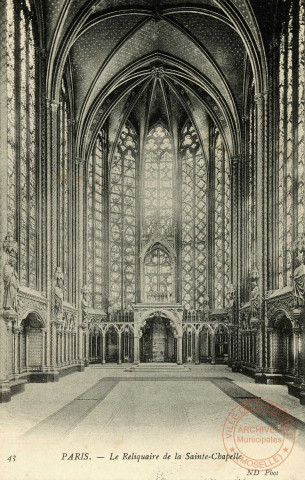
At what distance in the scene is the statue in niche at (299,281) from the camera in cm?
1642

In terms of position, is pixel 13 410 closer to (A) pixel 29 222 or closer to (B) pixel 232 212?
(A) pixel 29 222

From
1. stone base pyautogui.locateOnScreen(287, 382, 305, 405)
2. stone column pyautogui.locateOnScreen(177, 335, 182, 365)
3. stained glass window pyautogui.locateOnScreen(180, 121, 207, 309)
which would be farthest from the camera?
stained glass window pyautogui.locateOnScreen(180, 121, 207, 309)

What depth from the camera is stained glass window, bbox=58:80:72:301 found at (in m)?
27.5

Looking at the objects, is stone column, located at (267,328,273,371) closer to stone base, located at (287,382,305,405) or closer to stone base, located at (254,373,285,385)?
stone base, located at (254,373,285,385)

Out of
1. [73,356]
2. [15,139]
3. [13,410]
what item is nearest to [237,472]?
[13,410]

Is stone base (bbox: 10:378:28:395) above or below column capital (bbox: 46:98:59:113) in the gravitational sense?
below

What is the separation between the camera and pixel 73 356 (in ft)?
95.0

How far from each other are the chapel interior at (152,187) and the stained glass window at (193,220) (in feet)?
0.30

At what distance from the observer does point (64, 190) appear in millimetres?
28406

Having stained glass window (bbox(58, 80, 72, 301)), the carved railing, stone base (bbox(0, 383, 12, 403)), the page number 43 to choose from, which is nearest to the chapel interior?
stone base (bbox(0, 383, 12, 403))

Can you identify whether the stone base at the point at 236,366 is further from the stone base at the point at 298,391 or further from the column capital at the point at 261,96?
the column capital at the point at 261,96

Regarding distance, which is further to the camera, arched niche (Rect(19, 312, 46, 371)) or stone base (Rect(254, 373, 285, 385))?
arched niche (Rect(19, 312, 46, 371))

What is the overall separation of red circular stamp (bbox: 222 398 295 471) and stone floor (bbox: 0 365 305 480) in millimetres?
150

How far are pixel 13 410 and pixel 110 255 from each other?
22889 mm
